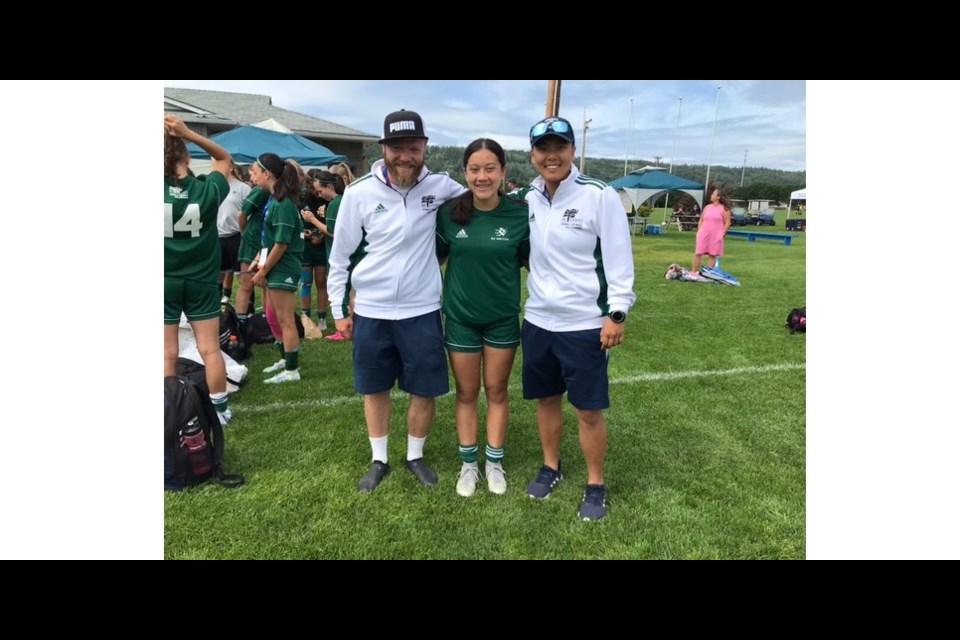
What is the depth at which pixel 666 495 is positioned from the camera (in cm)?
317

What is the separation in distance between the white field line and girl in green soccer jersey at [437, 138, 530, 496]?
178 centimetres

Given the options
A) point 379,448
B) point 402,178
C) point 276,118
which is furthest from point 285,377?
point 276,118

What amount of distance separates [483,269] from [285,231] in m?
2.50

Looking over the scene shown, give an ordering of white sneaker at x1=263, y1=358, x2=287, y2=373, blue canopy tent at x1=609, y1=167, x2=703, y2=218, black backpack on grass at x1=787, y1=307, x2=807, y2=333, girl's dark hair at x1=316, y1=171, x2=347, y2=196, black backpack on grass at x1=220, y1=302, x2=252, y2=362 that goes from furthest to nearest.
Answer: blue canopy tent at x1=609, y1=167, x2=703, y2=218
black backpack on grass at x1=787, y1=307, x2=807, y2=333
girl's dark hair at x1=316, y1=171, x2=347, y2=196
black backpack on grass at x1=220, y1=302, x2=252, y2=362
white sneaker at x1=263, y1=358, x2=287, y2=373

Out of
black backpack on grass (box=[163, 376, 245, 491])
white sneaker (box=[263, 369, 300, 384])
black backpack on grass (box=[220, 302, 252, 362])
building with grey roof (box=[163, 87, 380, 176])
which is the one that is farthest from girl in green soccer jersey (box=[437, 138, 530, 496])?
building with grey roof (box=[163, 87, 380, 176])

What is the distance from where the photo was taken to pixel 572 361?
9.02 feet

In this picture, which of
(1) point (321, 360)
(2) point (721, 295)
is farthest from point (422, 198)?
(2) point (721, 295)

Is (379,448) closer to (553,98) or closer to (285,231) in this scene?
(285,231)

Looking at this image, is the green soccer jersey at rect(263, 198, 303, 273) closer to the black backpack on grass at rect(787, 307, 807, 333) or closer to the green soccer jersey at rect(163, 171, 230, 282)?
the green soccer jersey at rect(163, 171, 230, 282)

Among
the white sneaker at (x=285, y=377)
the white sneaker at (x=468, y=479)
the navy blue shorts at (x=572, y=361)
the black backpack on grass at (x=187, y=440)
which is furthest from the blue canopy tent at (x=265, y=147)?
the navy blue shorts at (x=572, y=361)

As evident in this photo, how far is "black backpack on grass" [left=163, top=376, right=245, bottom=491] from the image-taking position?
10.1 feet

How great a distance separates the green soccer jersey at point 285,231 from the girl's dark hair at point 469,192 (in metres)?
2.32

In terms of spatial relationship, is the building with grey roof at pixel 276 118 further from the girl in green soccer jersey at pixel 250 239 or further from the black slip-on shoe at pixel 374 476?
the black slip-on shoe at pixel 374 476

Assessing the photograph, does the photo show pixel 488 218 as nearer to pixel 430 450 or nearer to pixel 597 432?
pixel 597 432
